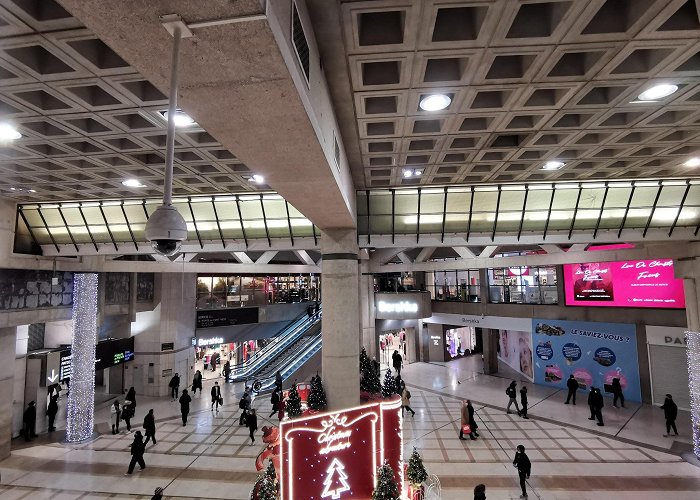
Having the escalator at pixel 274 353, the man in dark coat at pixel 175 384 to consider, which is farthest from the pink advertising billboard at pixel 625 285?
the man in dark coat at pixel 175 384

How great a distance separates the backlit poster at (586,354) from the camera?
1908 centimetres

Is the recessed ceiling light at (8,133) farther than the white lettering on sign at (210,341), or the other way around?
the white lettering on sign at (210,341)

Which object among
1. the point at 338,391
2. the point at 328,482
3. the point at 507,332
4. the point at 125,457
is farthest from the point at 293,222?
the point at 507,332

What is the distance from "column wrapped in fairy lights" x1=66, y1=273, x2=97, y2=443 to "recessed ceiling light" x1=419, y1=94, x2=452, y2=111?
1572cm

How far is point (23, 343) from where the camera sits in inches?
653

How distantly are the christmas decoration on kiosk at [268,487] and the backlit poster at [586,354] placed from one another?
1862 centimetres

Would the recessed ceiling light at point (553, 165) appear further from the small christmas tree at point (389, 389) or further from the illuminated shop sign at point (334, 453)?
the small christmas tree at point (389, 389)

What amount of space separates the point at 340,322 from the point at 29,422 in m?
14.1

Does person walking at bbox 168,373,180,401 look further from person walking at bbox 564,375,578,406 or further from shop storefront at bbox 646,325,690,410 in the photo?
shop storefront at bbox 646,325,690,410

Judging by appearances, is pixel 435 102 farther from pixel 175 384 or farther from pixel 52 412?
pixel 175 384

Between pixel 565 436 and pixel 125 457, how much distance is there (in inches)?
612

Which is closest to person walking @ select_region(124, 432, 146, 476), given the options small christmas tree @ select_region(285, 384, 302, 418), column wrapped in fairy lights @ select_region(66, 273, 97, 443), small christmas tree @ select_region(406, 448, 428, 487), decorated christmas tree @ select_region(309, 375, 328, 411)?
small christmas tree @ select_region(285, 384, 302, 418)

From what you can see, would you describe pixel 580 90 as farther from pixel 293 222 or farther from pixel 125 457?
pixel 125 457

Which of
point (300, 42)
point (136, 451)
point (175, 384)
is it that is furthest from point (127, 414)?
point (300, 42)
